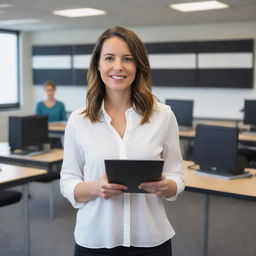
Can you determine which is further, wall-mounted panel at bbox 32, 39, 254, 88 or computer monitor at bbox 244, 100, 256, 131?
wall-mounted panel at bbox 32, 39, 254, 88

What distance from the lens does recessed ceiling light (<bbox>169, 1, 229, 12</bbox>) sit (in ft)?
18.9

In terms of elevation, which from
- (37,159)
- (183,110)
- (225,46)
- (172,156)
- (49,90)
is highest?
(225,46)

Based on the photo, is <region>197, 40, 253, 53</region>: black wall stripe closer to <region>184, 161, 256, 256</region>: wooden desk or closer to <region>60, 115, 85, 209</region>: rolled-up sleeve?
<region>184, 161, 256, 256</region>: wooden desk

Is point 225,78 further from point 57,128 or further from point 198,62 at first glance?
point 57,128

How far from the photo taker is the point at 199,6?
5.99 m

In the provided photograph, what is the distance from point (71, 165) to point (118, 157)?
7.3 inches

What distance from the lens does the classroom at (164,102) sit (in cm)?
347

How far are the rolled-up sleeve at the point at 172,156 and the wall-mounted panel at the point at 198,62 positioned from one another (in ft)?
19.8

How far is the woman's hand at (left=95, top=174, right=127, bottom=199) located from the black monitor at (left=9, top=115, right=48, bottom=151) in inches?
119

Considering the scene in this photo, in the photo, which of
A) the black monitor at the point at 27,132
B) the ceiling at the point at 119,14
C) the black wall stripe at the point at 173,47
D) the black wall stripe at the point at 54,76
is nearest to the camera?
the black monitor at the point at 27,132

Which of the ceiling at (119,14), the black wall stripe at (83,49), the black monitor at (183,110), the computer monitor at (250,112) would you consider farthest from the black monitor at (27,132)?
the black wall stripe at (83,49)

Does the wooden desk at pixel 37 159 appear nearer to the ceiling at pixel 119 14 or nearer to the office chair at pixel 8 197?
the office chair at pixel 8 197

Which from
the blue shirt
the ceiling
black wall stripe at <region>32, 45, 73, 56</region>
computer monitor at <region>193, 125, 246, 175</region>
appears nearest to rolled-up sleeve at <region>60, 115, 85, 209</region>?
computer monitor at <region>193, 125, 246, 175</region>

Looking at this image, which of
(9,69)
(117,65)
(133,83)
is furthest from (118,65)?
(9,69)
